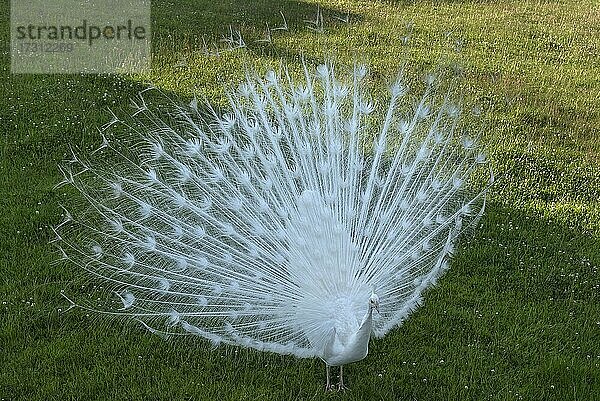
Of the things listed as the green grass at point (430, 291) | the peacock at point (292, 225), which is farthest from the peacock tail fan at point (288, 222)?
the green grass at point (430, 291)

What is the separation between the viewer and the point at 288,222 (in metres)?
A: 4.92

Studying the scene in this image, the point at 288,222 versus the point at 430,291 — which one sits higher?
the point at 288,222

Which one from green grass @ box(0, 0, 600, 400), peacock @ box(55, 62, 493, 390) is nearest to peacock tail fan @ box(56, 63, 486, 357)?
peacock @ box(55, 62, 493, 390)

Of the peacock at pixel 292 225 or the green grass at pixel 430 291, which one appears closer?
the peacock at pixel 292 225

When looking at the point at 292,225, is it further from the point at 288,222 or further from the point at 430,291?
the point at 430,291

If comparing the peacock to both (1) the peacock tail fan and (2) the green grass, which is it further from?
(2) the green grass

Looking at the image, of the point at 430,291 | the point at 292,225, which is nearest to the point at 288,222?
the point at 292,225

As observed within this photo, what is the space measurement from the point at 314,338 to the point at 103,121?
16.7 ft

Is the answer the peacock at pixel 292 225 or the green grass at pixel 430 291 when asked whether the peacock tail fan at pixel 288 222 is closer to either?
the peacock at pixel 292 225

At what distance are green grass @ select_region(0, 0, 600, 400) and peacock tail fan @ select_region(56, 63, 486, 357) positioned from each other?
37cm

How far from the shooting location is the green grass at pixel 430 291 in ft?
16.7

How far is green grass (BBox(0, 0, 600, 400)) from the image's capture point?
5078 mm

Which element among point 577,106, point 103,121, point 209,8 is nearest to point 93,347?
point 103,121

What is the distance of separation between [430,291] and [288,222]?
1.75 metres
